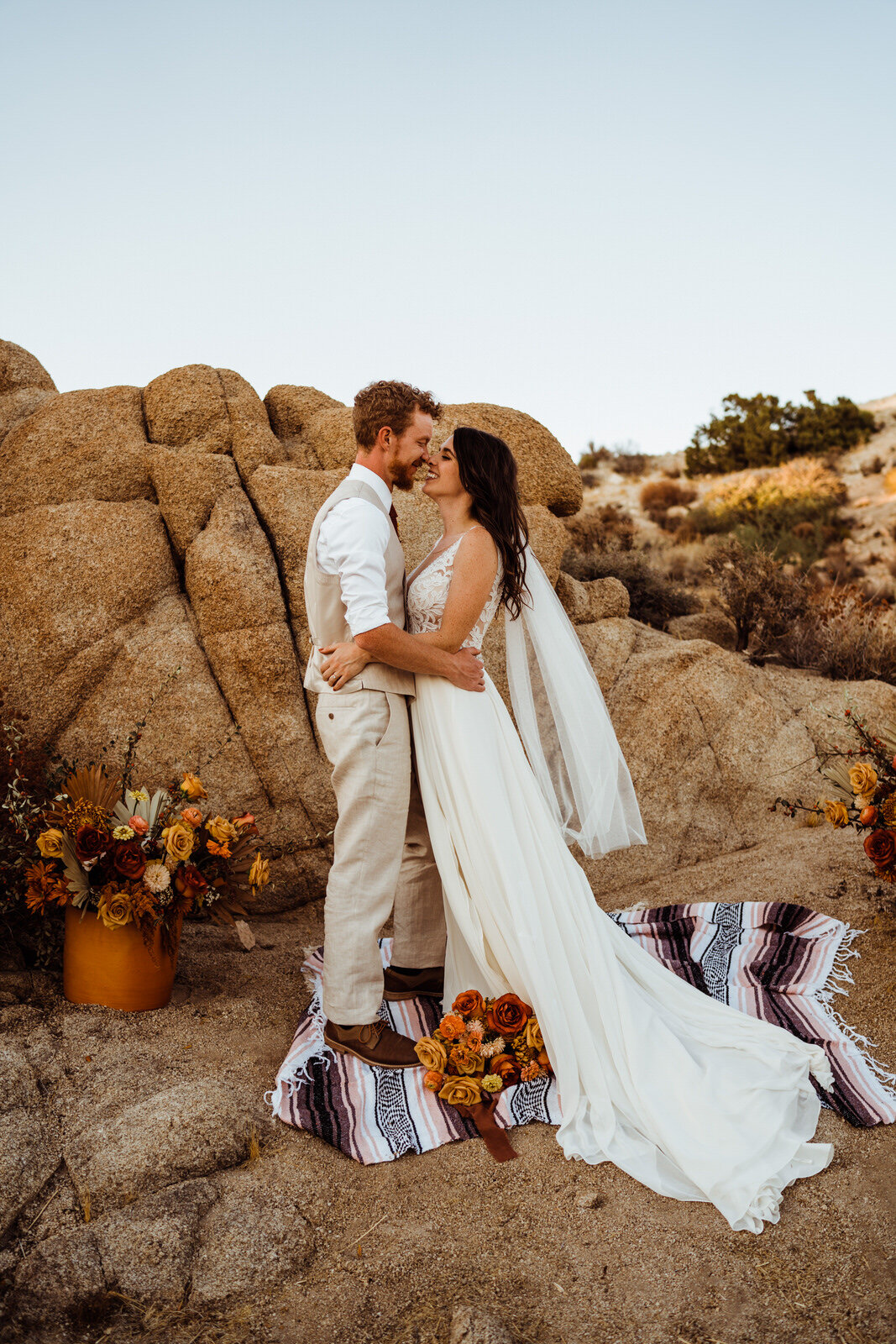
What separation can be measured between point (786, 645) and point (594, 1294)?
6061 mm

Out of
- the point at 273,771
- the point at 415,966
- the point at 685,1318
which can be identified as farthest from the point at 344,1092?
the point at 273,771

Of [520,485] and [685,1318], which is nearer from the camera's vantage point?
[685,1318]

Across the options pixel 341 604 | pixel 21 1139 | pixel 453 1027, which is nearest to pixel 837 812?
pixel 453 1027

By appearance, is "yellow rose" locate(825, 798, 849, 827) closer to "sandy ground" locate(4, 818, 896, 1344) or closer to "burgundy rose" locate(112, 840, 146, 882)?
"sandy ground" locate(4, 818, 896, 1344)

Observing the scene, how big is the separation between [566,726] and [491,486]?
1.06m

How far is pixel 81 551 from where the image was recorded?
476 centimetres

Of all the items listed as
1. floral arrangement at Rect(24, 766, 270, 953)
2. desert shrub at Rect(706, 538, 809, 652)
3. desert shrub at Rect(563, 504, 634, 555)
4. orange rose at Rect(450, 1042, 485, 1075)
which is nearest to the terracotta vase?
floral arrangement at Rect(24, 766, 270, 953)

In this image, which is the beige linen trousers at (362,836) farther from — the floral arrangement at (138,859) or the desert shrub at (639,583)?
the desert shrub at (639,583)

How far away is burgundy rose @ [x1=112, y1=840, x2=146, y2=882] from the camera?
3.42 meters

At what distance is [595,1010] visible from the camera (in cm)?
329

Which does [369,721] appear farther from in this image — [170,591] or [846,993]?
[846,993]

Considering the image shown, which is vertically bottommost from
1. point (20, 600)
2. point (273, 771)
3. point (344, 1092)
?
point (344, 1092)

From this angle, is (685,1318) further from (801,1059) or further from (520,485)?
(520,485)

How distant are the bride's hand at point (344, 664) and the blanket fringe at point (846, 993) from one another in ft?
7.84
